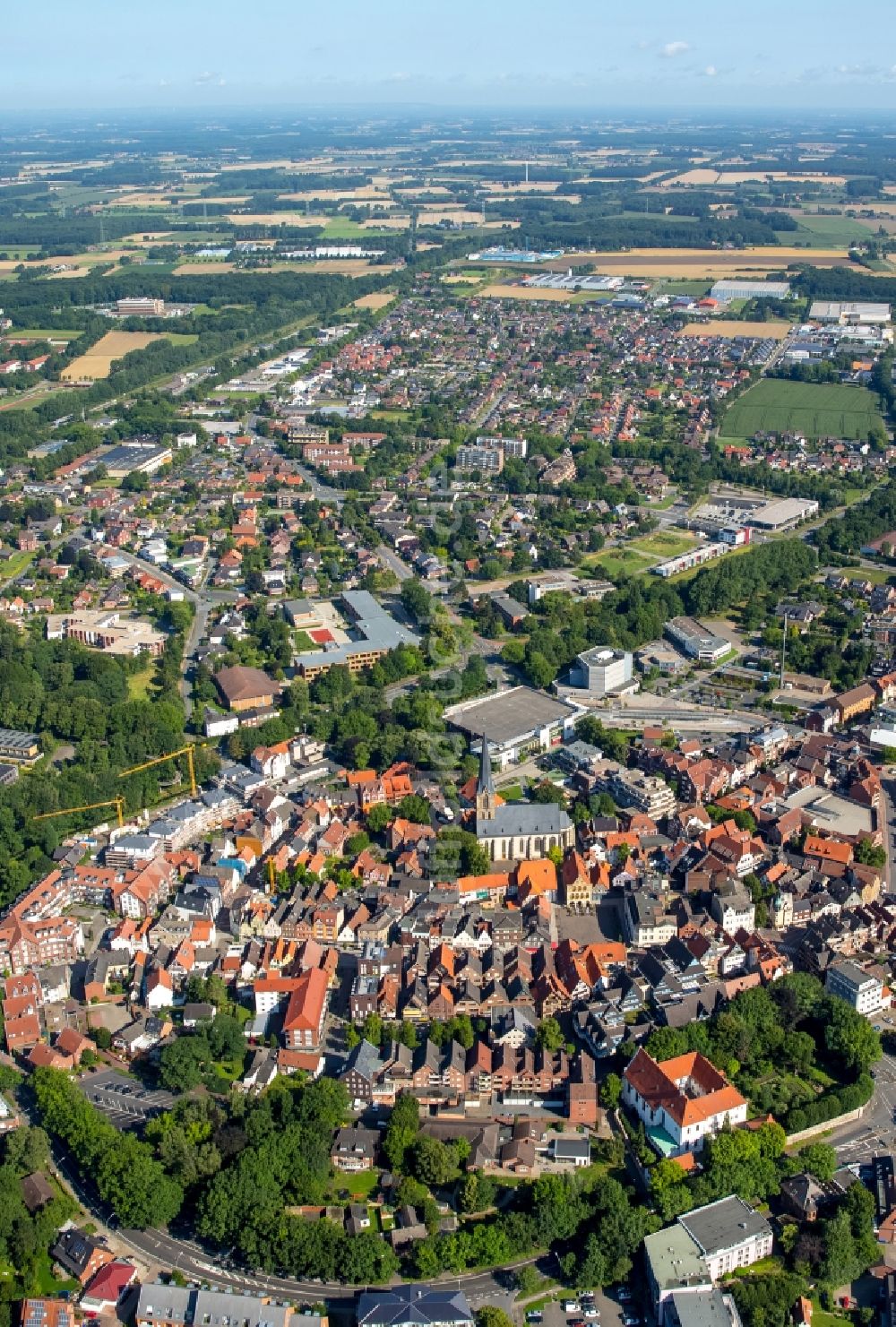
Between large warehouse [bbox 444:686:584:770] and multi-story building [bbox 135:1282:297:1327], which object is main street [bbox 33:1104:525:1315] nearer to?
multi-story building [bbox 135:1282:297:1327]

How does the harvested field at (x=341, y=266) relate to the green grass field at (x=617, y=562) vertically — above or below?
above

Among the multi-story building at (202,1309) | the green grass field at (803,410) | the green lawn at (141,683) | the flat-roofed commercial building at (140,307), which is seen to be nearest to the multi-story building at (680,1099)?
the multi-story building at (202,1309)

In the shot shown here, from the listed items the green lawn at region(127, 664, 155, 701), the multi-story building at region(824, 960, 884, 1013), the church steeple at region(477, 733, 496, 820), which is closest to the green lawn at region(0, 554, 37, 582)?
the green lawn at region(127, 664, 155, 701)

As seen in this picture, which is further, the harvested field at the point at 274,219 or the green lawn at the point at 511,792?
the harvested field at the point at 274,219

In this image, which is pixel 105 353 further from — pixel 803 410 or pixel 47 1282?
pixel 47 1282

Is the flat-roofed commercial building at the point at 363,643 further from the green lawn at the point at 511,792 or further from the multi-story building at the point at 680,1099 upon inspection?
A: the multi-story building at the point at 680,1099

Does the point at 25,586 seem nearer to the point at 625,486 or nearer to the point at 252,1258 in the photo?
the point at 625,486

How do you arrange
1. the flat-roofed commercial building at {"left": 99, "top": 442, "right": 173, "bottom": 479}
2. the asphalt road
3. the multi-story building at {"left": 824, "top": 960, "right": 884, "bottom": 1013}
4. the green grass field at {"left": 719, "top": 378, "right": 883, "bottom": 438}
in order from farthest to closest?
the green grass field at {"left": 719, "top": 378, "right": 883, "bottom": 438} < the flat-roofed commercial building at {"left": 99, "top": 442, "right": 173, "bottom": 479} < the multi-story building at {"left": 824, "top": 960, "right": 884, "bottom": 1013} < the asphalt road
